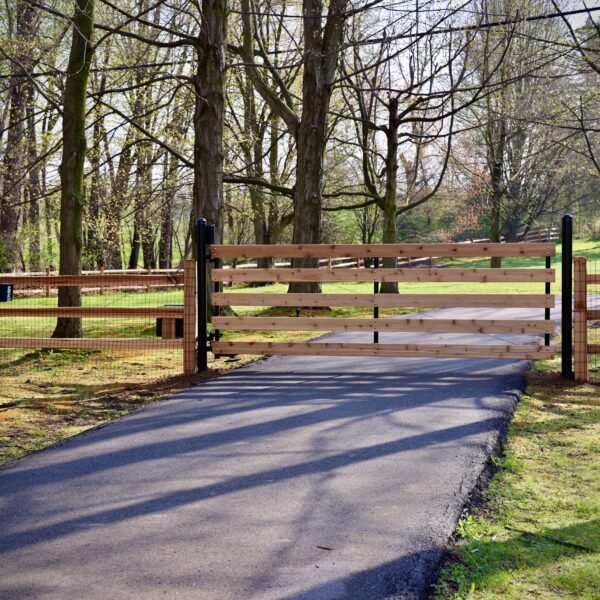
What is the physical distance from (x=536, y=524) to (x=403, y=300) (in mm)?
5394

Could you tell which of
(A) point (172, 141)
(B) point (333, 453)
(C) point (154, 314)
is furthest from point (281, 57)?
(B) point (333, 453)

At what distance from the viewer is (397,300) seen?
30.5ft

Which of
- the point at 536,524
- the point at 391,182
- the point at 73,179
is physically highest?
the point at 391,182

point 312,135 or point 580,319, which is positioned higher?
point 312,135

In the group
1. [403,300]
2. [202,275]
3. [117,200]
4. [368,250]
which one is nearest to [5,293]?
[202,275]

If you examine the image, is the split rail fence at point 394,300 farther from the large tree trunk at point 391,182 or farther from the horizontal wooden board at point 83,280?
the large tree trunk at point 391,182

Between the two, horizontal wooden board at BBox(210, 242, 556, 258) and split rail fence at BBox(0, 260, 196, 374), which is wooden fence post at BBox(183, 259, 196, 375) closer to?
split rail fence at BBox(0, 260, 196, 374)

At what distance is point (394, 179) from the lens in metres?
22.8

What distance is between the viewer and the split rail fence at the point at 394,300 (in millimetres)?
9055

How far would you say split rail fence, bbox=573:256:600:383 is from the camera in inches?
335

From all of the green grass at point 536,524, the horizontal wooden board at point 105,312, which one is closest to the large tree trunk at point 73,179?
the horizontal wooden board at point 105,312

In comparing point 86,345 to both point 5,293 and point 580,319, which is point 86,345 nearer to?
point 5,293

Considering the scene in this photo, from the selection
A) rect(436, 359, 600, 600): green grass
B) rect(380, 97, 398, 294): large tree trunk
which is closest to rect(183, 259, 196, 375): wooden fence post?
rect(436, 359, 600, 600): green grass

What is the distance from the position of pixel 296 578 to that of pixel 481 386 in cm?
539
